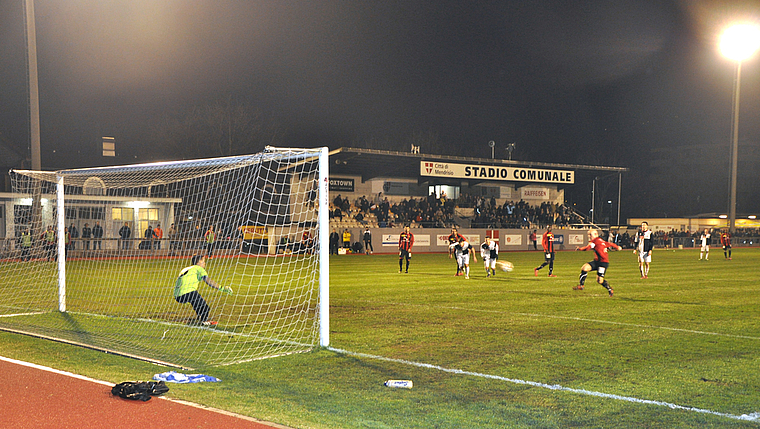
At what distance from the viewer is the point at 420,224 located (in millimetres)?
42719

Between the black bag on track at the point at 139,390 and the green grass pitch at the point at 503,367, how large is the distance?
0.18 meters

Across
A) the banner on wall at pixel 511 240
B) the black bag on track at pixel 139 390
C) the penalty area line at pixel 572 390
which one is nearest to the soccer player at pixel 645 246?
the penalty area line at pixel 572 390

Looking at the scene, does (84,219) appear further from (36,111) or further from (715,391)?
(715,391)

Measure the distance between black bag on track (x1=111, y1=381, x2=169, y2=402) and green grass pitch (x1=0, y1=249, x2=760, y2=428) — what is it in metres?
0.18

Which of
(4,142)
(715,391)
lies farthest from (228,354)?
(4,142)

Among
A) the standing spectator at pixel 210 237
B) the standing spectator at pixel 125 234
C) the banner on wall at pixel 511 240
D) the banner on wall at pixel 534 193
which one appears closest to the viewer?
the standing spectator at pixel 210 237

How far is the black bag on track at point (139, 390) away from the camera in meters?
5.68

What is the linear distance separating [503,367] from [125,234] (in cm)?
2713

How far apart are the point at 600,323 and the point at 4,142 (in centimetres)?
4357

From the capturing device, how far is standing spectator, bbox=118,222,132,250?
92.8 feet

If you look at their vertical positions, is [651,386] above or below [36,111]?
below

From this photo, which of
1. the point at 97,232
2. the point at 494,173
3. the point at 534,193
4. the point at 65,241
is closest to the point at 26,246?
the point at 65,241

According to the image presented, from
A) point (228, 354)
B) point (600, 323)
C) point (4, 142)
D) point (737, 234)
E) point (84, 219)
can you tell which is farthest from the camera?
point (737, 234)

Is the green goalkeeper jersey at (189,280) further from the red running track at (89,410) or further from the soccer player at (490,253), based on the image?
the soccer player at (490,253)
